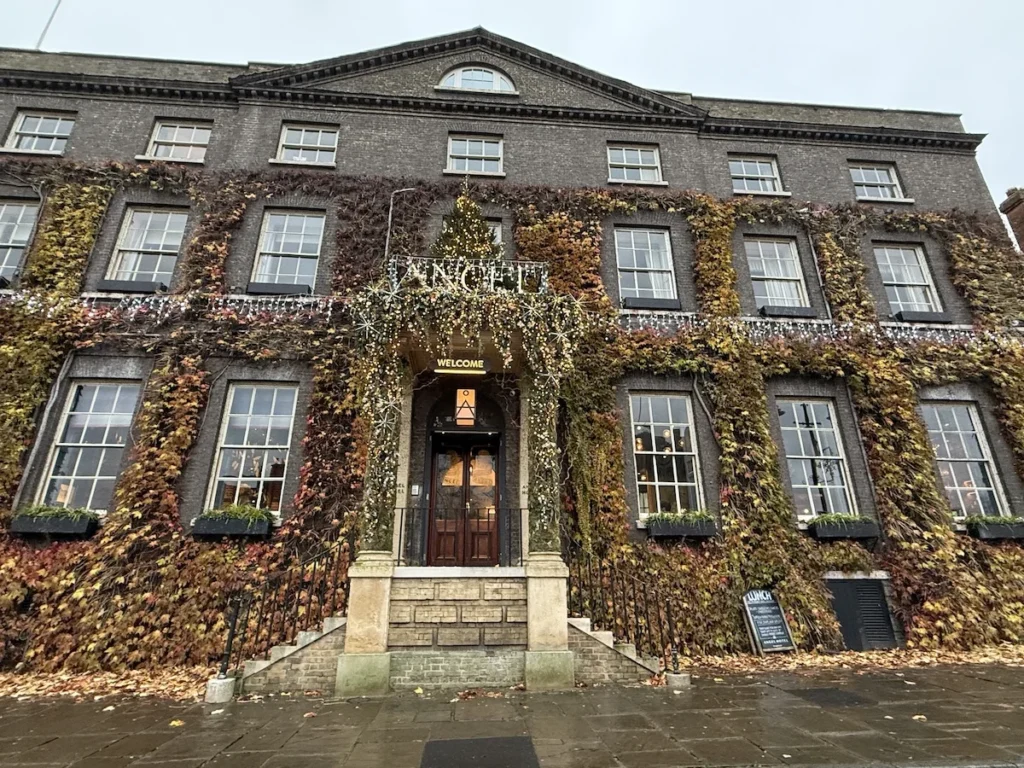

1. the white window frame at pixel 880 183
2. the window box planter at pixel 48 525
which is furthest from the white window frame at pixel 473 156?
the window box planter at pixel 48 525

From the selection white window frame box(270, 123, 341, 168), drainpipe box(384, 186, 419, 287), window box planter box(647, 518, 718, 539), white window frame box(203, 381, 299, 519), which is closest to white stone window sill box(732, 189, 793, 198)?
drainpipe box(384, 186, 419, 287)

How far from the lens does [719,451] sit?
32.8ft

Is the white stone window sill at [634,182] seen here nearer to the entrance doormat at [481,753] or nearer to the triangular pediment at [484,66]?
the triangular pediment at [484,66]

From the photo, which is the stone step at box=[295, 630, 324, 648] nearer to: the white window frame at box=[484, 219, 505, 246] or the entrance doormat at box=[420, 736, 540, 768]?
the entrance doormat at box=[420, 736, 540, 768]

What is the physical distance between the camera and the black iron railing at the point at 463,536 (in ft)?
30.1

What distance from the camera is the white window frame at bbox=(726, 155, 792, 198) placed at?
42.8 feet

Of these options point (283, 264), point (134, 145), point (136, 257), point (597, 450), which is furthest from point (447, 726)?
point (134, 145)

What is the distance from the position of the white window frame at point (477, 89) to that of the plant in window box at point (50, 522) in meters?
12.3

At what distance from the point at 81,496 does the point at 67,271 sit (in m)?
4.69

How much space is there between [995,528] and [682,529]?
6055mm

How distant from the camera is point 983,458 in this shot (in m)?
10.5

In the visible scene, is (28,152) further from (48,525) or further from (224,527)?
(224,527)

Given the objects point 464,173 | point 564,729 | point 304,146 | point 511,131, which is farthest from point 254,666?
point 511,131

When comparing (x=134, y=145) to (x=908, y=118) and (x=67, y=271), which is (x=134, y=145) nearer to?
(x=67, y=271)
